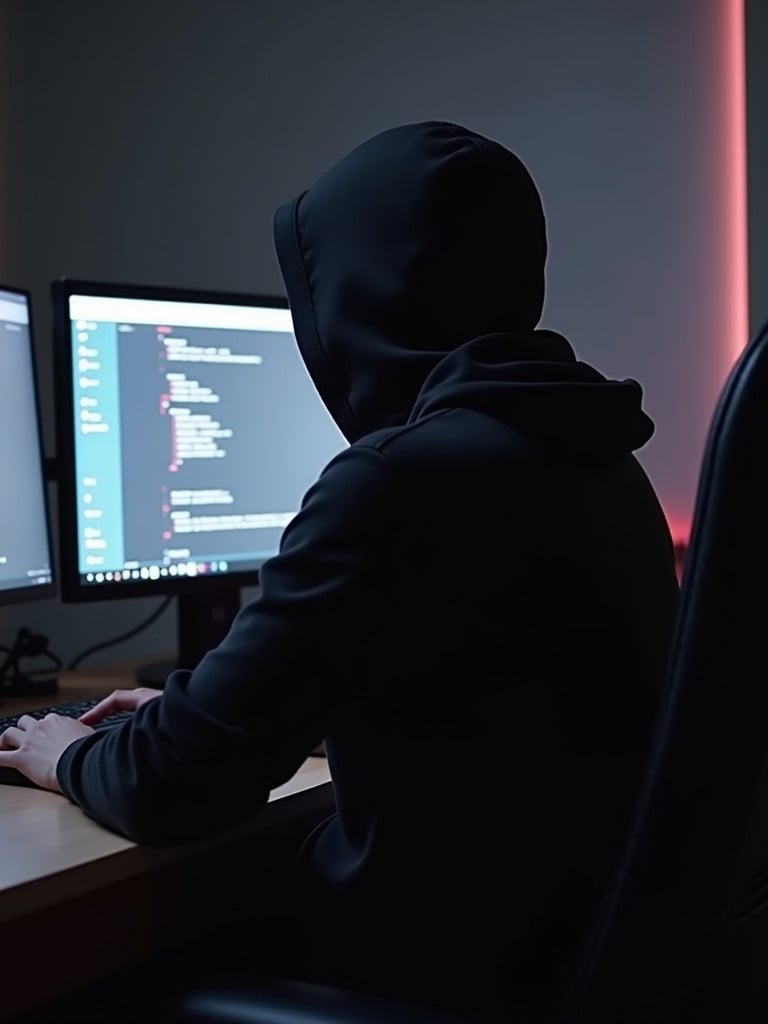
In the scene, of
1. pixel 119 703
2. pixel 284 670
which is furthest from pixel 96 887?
pixel 119 703

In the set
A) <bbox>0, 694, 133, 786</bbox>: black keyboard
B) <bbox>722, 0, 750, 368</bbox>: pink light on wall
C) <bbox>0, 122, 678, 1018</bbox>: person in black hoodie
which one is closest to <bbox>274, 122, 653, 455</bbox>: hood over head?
<bbox>0, 122, 678, 1018</bbox>: person in black hoodie

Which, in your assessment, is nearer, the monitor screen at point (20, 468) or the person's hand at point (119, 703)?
the person's hand at point (119, 703)

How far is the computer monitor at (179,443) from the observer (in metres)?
1.49

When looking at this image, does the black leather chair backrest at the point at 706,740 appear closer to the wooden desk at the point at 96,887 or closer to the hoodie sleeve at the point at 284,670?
the hoodie sleeve at the point at 284,670

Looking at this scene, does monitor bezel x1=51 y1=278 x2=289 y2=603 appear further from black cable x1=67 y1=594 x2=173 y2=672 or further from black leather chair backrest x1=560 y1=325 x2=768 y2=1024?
black leather chair backrest x1=560 y1=325 x2=768 y2=1024

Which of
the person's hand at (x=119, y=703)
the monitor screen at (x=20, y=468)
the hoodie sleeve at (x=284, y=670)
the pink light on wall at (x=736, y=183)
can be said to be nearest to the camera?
the hoodie sleeve at (x=284, y=670)

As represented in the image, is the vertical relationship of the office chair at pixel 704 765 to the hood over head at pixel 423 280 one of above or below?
below

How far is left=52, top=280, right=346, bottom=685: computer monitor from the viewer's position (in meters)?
1.49

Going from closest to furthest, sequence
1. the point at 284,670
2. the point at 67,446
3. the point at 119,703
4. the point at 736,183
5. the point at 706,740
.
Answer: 1. the point at 706,740
2. the point at 284,670
3. the point at 119,703
4. the point at 67,446
5. the point at 736,183

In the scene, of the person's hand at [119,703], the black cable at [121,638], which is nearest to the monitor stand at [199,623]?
the black cable at [121,638]

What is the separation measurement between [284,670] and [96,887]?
0.68 ft

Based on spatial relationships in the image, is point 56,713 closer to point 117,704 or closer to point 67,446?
point 117,704

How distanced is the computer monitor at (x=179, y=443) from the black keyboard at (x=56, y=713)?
25cm

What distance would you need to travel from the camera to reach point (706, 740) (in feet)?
2.02
